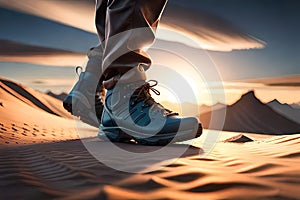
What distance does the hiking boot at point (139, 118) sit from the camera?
121cm

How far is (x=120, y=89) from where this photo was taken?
137 cm

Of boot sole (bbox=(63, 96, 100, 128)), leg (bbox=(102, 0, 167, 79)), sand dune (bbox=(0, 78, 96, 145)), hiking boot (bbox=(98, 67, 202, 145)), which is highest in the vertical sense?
leg (bbox=(102, 0, 167, 79))

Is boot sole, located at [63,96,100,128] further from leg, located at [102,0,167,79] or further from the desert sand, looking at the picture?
the desert sand

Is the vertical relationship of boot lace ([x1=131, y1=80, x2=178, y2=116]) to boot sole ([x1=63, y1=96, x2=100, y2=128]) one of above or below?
above

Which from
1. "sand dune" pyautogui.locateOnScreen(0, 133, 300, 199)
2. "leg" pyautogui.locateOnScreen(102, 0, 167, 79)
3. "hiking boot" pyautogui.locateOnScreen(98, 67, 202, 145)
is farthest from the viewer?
"leg" pyautogui.locateOnScreen(102, 0, 167, 79)

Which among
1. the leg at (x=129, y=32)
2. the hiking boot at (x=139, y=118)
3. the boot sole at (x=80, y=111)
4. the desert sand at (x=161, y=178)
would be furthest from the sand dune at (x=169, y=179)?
the boot sole at (x=80, y=111)

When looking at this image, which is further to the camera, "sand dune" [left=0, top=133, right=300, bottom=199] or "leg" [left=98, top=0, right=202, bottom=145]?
"leg" [left=98, top=0, right=202, bottom=145]

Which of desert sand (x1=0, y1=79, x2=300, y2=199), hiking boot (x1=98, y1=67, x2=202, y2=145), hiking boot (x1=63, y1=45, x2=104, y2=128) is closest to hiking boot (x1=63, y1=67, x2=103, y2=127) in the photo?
hiking boot (x1=63, y1=45, x2=104, y2=128)

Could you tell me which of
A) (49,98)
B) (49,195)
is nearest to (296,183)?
(49,195)

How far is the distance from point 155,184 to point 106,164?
0.27m

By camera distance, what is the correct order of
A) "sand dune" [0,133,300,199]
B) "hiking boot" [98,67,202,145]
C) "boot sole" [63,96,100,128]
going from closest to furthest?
"sand dune" [0,133,300,199] < "hiking boot" [98,67,202,145] < "boot sole" [63,96,100,128]

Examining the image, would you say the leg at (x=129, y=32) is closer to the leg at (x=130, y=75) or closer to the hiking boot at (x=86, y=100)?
the leg at (x=130, y=75)

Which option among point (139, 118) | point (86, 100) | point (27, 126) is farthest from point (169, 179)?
point (27, 126)

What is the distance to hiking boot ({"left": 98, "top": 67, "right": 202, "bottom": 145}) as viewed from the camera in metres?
1.21
